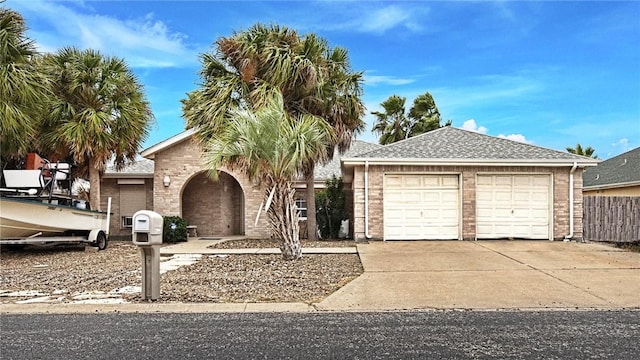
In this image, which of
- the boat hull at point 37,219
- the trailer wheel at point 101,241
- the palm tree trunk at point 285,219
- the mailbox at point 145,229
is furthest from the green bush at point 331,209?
the mailbox at point 145,229

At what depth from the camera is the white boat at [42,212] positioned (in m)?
12.3

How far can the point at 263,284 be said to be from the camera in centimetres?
833

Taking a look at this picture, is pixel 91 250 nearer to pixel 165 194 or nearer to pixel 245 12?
pixel 165 194

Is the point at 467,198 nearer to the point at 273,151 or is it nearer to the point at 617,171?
the point at 273,151

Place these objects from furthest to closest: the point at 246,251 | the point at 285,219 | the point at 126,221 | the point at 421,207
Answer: the point at 126,221 → the point at 421,207 → the point at 246,251 → the point at 285,219

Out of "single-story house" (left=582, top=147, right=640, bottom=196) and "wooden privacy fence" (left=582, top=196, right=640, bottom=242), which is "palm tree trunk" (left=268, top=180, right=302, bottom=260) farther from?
"single-story house" (left=582, top=147, right=640, bottom=196)

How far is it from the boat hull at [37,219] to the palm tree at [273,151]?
17.8 ft

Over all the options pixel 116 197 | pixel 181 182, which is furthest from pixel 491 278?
pixel 116 197

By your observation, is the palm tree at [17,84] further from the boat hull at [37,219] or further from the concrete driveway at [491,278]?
the concrete driveway at [491,278]

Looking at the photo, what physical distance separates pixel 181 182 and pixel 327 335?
46.9 ft

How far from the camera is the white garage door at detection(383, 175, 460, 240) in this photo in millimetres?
14945

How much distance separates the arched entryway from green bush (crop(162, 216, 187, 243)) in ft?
8.24

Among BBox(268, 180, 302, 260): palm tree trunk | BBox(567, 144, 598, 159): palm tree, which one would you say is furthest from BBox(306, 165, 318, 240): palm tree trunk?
BBox(567, 144, 598, 159): palm tree

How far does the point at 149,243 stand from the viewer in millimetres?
6863
